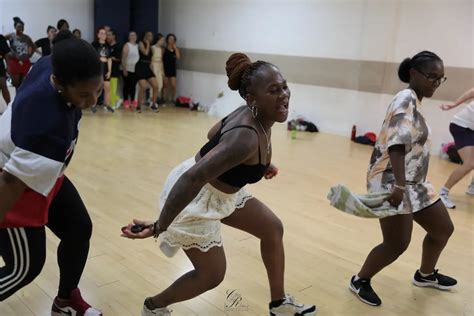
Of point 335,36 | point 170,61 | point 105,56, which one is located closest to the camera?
point 335,36

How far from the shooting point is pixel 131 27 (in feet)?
36.8

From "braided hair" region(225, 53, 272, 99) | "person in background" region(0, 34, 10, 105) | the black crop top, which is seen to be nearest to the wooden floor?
the black crop top

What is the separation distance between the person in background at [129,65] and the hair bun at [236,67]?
852 centimetres

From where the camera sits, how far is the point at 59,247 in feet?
7.27

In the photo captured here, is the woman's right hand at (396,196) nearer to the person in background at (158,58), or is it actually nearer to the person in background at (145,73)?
the person in background at (145,73)

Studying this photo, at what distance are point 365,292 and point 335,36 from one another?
21.0 ft

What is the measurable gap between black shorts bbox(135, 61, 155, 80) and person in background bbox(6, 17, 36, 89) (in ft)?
7.54

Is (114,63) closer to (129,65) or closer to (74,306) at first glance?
(129,65)

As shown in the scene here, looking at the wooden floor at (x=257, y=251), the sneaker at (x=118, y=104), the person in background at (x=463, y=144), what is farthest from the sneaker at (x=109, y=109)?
the person in background at (x=463, y=144)

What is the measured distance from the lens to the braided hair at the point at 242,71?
200cm

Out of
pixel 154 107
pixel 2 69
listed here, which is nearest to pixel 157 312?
pixel 2 69

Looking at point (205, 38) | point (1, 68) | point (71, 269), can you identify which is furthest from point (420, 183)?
point (205, 38)

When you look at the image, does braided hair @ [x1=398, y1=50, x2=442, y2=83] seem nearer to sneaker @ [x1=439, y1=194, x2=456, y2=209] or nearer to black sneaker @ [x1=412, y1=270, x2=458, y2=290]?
black sneaker @ [x1=412, y1=270, x2=458, y2=290]

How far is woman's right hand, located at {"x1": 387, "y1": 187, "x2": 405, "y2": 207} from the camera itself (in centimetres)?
244
